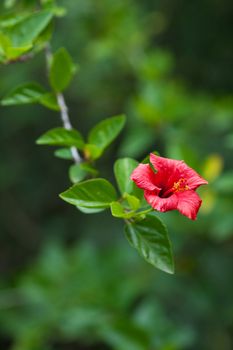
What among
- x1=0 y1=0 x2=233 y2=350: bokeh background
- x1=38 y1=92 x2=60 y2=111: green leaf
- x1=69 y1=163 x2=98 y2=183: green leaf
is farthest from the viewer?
x1=0 y1=0 x2=233 y2=350: bokeh background

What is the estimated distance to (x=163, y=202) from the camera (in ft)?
2.71

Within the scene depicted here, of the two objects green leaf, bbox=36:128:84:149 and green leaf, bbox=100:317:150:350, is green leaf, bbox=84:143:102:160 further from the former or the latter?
green leaf, bbox=100:317:150:350

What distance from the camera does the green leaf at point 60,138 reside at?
1087 mm

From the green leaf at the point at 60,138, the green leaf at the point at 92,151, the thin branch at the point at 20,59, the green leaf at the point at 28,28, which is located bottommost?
the green leaf at the point at 92,151

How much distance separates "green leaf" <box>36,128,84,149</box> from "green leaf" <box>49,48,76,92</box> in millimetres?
166

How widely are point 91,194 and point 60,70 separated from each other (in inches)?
15.7

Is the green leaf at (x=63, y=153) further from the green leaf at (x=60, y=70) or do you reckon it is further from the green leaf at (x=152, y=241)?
the green leaf at (x=152, y=241)

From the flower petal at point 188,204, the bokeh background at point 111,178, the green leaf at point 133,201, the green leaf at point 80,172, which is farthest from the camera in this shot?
the bokeh background at point 111,178

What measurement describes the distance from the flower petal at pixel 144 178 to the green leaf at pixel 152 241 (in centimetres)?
9

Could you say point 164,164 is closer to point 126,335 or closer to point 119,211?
point 119,211

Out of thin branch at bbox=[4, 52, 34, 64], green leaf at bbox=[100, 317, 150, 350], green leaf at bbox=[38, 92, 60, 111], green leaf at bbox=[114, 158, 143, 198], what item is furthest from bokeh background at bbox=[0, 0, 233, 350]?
green leaf at bbox=[114, 158, 143, 198]

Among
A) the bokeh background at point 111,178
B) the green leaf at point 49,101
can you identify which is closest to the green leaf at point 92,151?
the green leaf at point 49,101

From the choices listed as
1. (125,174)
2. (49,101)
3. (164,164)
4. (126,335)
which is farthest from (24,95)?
(126,335)

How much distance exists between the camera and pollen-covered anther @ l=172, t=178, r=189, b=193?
2.85 ft
